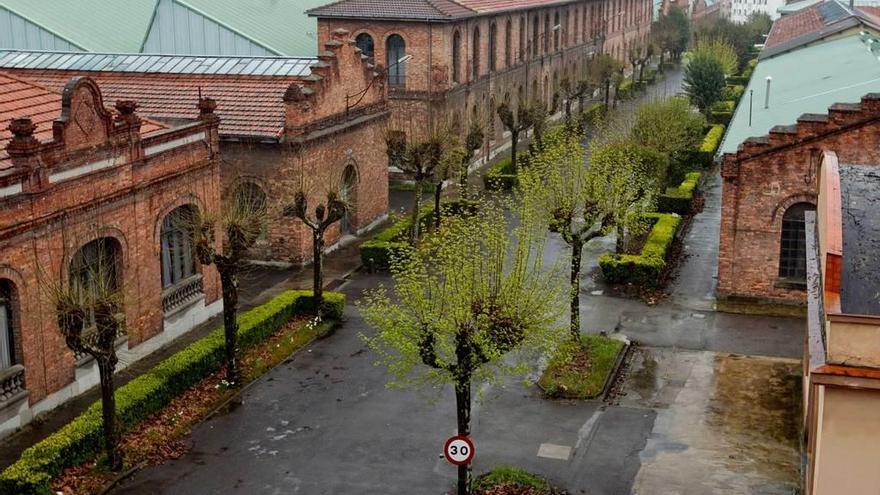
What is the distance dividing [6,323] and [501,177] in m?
28.2

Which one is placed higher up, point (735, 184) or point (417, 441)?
point (735, 184)

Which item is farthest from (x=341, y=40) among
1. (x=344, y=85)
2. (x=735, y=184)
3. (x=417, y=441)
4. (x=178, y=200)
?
(x=417, y=441)

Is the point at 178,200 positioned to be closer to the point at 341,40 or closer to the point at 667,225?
the point at 341,40

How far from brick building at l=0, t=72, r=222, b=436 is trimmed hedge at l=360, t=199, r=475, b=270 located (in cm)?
633

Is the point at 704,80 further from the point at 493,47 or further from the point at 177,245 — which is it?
the point at 177,245

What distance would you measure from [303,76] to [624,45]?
203 ft

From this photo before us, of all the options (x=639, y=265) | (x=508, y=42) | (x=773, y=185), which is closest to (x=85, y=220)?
(x=639, y=265)

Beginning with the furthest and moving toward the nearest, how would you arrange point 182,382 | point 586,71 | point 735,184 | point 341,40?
point 586,71, point 341,40, point 735,184, point 182,382

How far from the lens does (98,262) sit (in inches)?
921

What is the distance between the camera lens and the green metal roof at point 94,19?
47.7 metres

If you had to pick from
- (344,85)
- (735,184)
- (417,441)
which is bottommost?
(417,441)

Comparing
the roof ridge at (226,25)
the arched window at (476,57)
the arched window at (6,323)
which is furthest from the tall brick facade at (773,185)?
the arched window at (476,57)

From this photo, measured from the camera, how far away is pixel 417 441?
2145cm

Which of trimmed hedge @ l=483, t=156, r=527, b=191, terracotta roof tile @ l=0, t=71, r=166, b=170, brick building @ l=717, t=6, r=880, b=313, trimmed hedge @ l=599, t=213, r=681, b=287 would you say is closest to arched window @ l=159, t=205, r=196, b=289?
terracotta roof tile @ l=0, t=71, r=166, b=170
